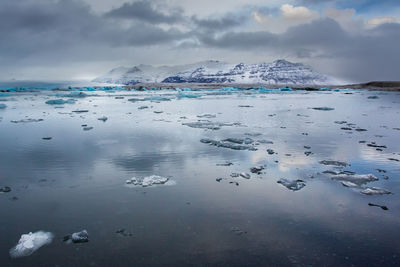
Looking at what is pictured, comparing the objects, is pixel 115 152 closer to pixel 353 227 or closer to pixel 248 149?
pixel 248 149

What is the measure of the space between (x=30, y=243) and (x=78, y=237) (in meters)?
0.47

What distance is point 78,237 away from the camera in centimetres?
312

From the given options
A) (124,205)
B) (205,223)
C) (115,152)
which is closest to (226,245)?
(205,223)

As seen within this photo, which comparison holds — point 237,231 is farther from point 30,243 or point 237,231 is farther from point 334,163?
point 334,163

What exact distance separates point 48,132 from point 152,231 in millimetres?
8334

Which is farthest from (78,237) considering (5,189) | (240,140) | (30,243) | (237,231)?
(240,140)

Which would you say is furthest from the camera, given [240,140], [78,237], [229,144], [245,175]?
[240,140]

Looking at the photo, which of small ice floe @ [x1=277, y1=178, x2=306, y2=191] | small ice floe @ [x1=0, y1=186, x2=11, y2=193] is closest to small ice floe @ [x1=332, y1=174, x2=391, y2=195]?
small ice floe @ [x1=277, y1=178, x2=306, y2=191]

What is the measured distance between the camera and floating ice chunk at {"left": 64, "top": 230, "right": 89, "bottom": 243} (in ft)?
10.2

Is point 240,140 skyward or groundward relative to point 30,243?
skyward

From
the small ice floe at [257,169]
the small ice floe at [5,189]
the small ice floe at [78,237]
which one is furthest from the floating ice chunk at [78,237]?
the small ice floe at [257,169]

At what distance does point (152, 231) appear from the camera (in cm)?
330

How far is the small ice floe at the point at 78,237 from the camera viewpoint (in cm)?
310

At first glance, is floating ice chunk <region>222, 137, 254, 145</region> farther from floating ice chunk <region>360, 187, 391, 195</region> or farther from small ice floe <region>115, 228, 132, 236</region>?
small ice floe <region>115, 228, 132, 236</region>
